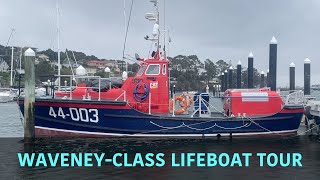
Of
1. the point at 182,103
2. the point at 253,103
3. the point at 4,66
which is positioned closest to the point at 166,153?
the point at 182,103

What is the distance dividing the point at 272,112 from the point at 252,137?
1.32 m

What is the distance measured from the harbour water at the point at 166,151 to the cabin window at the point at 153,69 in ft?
9.32

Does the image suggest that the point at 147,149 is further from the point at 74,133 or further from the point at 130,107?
the point at 74,133

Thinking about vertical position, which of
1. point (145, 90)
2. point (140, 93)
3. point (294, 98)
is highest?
point (145, 90)

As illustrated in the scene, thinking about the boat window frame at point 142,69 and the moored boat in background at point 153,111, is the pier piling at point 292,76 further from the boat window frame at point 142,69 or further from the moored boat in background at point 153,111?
the boat window frame at point 142,69

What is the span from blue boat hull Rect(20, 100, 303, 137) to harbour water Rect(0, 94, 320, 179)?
33cm

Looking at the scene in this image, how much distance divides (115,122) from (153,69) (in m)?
2.87

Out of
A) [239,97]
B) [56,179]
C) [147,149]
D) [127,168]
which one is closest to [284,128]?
[239,97]

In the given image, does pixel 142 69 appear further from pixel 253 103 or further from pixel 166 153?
pixel 166 153

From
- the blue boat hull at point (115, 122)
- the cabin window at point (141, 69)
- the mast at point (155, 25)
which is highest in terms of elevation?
the mast at point (155, 25)

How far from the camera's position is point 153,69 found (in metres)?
16.8

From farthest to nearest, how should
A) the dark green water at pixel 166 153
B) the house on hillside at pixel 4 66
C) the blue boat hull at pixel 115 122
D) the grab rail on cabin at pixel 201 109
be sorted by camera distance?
the house on hillside at pixel 4 66, the grab rail on cabin at pixel 201 109, the blue boat hull at pixel 115 122, the dark green water at pixel 166 153

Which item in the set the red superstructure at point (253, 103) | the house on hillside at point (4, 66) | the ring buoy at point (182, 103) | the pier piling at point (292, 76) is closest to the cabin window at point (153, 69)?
the ring buoy at point (182, 103)

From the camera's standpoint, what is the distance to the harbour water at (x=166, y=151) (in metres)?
10.2
